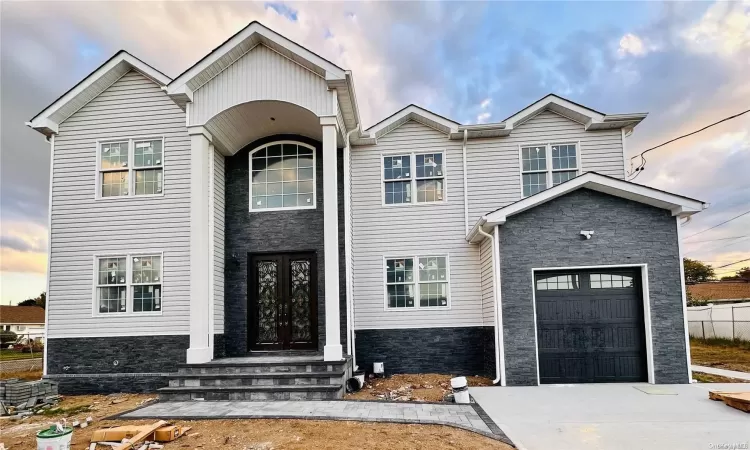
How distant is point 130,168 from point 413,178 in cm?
633

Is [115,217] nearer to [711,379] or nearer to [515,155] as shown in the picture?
[515,155]

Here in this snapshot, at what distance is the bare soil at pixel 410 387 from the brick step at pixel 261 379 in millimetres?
496

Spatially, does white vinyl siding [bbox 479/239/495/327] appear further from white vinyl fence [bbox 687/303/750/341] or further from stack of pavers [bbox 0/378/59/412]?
white vinyl fence [bbox 687/303/750/341]

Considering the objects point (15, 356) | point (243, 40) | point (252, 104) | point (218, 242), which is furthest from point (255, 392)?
point (15, 356)

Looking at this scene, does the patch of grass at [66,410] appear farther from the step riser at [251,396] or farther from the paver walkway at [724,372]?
the paver walkway at [724,372]

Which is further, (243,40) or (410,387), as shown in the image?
(410,387)

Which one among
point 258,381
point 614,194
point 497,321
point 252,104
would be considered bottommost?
point 258,381

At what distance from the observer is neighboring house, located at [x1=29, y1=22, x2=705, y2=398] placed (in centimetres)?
908

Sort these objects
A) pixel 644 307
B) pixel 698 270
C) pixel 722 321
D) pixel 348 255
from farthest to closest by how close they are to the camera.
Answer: pixel 698 270, pixel 722 321, pixel 348 255, pixel 644 307

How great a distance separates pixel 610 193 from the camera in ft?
30.0

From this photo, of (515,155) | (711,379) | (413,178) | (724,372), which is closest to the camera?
(711,379)

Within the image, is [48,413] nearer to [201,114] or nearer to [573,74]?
[201,114]

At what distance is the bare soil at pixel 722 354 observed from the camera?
11922mm

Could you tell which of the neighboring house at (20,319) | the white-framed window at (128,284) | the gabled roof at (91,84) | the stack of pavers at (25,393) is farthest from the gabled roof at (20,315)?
the stack of pavers at (25,393)
